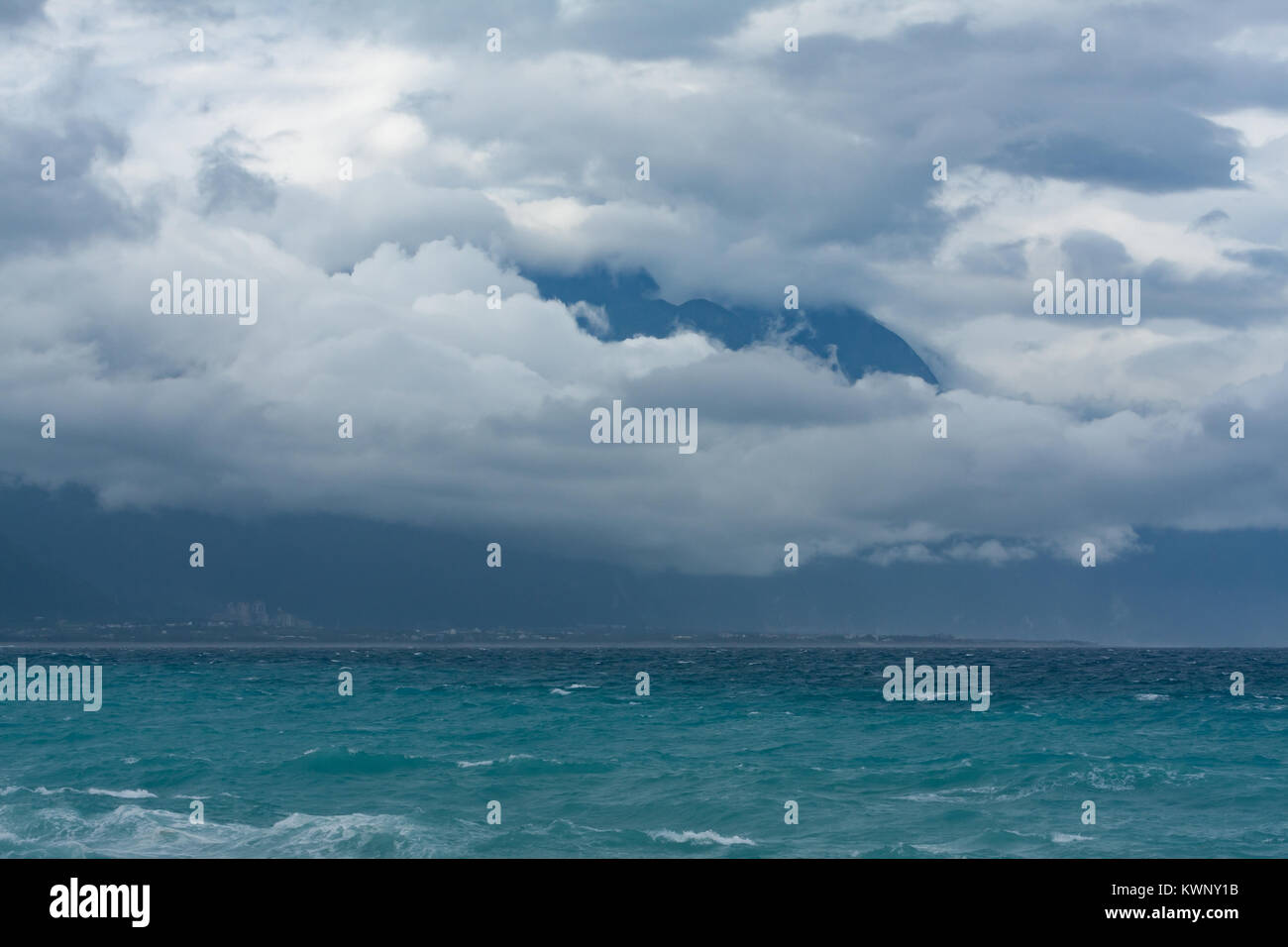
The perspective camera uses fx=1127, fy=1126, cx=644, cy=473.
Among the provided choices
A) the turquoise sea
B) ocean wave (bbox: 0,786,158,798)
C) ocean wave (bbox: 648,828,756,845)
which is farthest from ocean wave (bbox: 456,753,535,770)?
ocean wave (bbox: 648,828,756,845)

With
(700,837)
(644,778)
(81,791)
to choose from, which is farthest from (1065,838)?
(81,791)

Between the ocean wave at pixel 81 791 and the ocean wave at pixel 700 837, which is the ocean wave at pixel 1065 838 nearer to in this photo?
the ocean wave at pixel 700 837

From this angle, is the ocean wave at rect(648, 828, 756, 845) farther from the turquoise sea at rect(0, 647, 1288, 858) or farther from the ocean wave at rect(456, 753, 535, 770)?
the ocean wave at rect(456, 753, 535, 770)

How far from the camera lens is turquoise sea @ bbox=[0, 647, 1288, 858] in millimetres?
29453

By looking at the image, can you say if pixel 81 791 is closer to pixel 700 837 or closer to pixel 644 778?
pixel 644 778

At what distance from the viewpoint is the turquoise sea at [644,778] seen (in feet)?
96.6

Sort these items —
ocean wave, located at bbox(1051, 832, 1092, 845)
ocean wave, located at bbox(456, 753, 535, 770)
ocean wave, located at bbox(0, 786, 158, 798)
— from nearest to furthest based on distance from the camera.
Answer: ocean wave, located at bbox(1051, 832, 1092, 845)
ocean wave, located at bbox(0, 786, 158, 798)
ocean wave, located at bbox(456, 753, 535, 770)

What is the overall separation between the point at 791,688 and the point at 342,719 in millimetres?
36264

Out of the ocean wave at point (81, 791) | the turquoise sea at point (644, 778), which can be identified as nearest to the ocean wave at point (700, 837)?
the turquoise sea at point (644, 778)

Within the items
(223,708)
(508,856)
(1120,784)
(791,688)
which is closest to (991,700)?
Result: (791,688)

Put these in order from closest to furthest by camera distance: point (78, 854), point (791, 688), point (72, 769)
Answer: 1. point (78, 854)
2. point (72, 769)
3. point (791, 688)

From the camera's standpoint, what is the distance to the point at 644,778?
3888 cm
